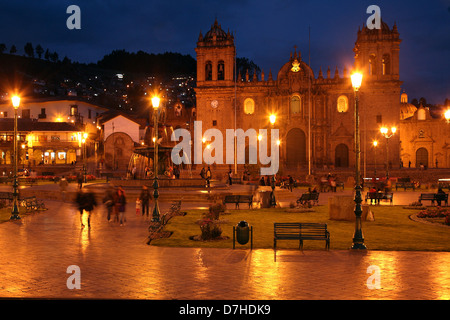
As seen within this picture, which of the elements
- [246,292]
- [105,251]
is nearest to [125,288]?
[246,292]

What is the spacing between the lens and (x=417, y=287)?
8547 millimetres

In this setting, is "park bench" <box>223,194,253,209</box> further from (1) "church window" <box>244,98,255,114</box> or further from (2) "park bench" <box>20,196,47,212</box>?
(1) "church window" <box>244,98,255,114</box>

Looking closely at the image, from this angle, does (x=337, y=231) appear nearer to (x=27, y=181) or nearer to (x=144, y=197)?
(x=144, y=197)

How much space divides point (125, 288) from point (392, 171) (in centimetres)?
4853

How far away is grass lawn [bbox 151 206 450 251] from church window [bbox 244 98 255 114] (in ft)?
133

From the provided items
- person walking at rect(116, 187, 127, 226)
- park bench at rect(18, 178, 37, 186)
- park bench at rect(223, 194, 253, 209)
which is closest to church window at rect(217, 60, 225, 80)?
park bench at rect(18, 178, 37, 186)

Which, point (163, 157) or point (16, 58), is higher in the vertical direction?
point (16, 58)

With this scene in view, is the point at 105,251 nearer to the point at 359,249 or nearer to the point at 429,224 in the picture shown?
the point at 359,249

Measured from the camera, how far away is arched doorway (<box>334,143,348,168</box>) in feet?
198

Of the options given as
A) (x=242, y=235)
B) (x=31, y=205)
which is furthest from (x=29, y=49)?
(x=242, y=235)

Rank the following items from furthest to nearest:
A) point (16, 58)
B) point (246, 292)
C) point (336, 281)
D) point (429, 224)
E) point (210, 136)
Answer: point (16, 58)
point (210, 136)
point (429, 224)
point (336, 281)
point (246, 292)

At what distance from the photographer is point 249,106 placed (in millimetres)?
62188

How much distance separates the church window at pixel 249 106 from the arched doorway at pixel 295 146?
6082mm

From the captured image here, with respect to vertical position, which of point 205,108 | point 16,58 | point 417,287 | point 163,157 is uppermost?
point 16,58
